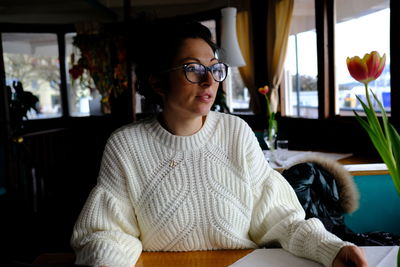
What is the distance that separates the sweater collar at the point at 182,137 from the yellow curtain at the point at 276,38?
3.39 meters

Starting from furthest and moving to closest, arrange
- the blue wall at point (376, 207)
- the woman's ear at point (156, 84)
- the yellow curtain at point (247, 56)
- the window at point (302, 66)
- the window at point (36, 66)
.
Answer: the window at point (36, 66) < the yellow curtain at point (247, 56) < the window at point (302, 66) < the blue wall at point (376, 207) < the woman's ear at point (156, 84)

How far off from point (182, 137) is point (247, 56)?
418 cm

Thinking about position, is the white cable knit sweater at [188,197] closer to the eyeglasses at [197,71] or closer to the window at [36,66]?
the eyeglasses at [197,71]

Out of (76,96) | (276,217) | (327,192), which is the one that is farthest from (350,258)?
→ (76,96)

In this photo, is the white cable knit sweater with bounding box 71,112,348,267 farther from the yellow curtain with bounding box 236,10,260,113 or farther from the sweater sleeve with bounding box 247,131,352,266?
the yellow curtain with bounding box 236,10,260,113

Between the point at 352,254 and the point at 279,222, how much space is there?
246 millimetres

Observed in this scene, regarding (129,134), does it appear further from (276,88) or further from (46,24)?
(46,24)

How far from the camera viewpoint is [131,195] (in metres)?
1.11

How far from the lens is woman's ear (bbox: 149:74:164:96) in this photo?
1246mm

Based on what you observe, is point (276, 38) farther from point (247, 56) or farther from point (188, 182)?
point (188, 182)

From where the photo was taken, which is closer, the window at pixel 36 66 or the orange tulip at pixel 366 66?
the orange tulip at pixel 366 66

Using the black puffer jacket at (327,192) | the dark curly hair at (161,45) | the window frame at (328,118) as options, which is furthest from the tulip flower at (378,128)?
the window frame at (328,118)

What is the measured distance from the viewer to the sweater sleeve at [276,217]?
1.01 metres

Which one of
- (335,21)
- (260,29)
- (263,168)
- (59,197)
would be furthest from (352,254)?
(59,197)
